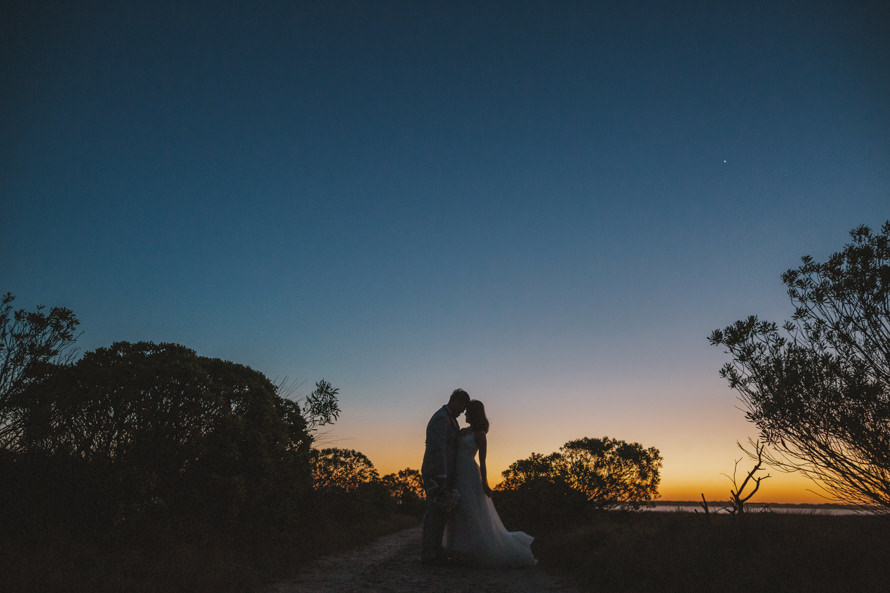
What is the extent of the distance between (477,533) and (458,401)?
227cm

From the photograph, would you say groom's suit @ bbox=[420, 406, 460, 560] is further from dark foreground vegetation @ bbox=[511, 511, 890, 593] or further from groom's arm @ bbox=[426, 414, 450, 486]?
dark foreground vegetation @ bbox=[511, 511, 890, 593]

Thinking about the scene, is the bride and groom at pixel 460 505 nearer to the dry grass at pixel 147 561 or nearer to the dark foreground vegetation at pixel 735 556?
the dark foreground vegetation at pixel 735 556

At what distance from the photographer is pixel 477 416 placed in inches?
347

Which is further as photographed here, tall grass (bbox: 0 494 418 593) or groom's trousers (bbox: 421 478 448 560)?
groom's trousers (bbox: 421 478 448 560)

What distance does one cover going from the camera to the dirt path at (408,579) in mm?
6684

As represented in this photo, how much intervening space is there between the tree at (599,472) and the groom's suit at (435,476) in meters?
7.39

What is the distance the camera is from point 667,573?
255 inches

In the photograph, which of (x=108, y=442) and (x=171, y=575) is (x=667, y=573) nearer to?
(x=171, y=575)

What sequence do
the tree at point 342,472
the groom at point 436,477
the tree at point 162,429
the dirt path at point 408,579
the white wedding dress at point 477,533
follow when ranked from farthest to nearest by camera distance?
the tree at point 342,472
the groom at point 436,477
the white wedding dress at point 477,533
the tree at point 162,429
the dirt path at point 408,579

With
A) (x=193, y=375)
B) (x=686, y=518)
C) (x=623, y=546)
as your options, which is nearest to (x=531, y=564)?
(x=623, y=546)

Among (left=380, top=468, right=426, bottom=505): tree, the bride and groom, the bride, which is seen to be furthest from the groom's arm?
(left=380, top=468, right=426, bottom=505): tree

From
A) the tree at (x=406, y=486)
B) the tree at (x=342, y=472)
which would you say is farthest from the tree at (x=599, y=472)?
the tree at (x=406, y=486)

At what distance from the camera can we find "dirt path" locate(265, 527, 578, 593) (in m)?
6.68

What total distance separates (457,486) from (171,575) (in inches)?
178
